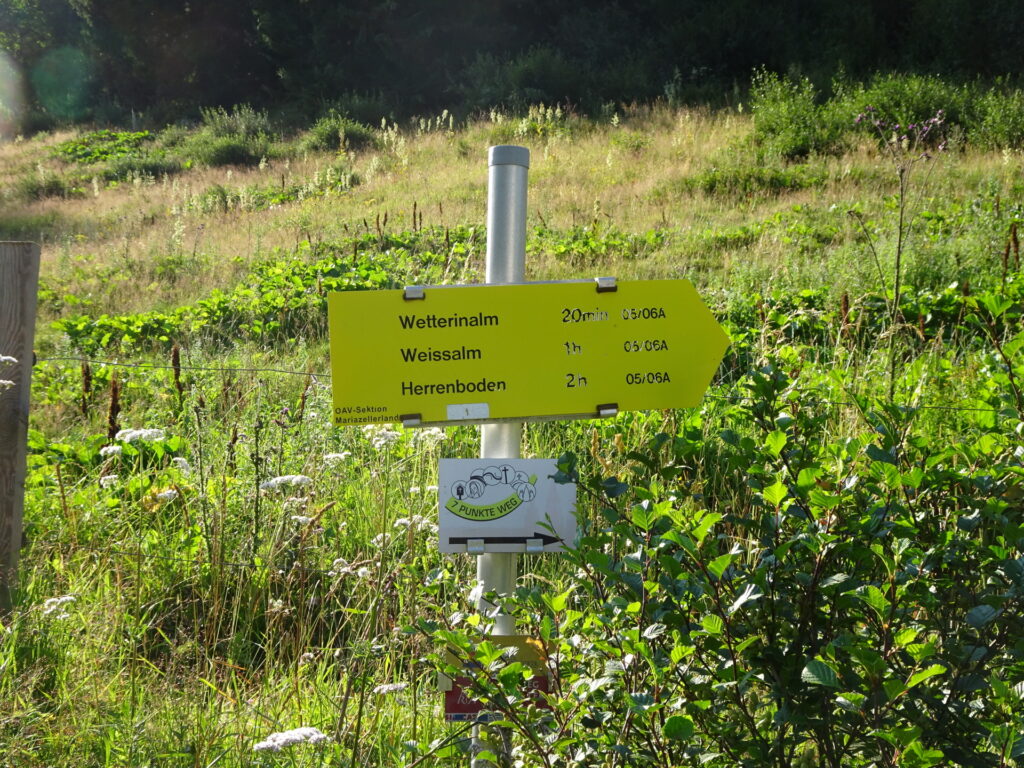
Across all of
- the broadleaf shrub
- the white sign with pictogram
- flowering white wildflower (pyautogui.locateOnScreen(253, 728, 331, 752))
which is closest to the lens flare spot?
the white sign with pictogram

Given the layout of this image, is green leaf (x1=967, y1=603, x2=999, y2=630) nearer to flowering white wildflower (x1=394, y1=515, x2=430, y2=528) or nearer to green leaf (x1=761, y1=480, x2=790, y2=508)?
green leaf (x1=761, y1=480, x2=790, y2=508)

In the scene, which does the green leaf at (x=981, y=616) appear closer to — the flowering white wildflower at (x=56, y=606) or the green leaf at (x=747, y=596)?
the green leaf at (x=747, y=596)

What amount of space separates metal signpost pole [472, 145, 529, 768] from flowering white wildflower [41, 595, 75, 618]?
117 cm

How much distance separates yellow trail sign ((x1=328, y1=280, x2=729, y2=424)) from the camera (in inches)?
64.8

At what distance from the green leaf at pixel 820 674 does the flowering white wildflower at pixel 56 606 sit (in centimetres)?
184

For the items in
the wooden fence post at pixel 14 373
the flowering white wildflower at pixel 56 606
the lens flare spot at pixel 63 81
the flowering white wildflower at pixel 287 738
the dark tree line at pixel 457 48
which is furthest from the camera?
the lens flare spot at pixel 63 81

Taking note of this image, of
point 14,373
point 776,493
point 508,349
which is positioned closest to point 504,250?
point 508,349

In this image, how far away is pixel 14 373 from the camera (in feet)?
8.53

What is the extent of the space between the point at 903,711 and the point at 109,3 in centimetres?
3202

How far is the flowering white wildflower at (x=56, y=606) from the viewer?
2164mm

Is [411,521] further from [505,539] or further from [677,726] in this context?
[677,726]

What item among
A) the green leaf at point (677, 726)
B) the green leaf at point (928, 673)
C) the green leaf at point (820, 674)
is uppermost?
the green leaf at point (928, 673)

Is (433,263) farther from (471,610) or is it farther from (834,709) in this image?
(834,709)

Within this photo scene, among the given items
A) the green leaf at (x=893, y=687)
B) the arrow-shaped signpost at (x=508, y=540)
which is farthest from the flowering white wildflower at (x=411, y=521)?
the green leaf at (x=893, y=687)
